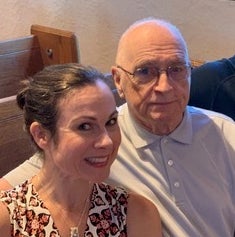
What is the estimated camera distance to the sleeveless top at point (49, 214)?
106 centimetres

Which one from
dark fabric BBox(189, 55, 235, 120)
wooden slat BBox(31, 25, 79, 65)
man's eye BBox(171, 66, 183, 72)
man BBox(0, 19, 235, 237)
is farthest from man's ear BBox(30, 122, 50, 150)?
wooden slat BBox(31, 25, 79, 65)

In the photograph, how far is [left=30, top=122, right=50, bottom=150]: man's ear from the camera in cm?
104

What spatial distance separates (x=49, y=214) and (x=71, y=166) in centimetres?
14

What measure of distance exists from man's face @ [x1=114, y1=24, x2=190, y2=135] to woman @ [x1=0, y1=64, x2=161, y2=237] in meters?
0.24

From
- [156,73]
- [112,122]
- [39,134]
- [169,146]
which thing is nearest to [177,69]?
[156,73]

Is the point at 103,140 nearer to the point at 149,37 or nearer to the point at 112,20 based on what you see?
the point at 149,37

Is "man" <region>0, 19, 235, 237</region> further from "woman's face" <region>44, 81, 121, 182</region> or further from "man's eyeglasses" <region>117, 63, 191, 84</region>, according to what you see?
"woman's face" <region>44, 81, 121, 182</region>

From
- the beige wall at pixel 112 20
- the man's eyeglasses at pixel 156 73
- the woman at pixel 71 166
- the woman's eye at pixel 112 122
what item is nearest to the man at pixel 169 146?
the man's eyeglasses at pixel 156 73

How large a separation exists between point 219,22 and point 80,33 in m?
0.91

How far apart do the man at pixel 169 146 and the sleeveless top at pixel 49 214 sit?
0.13 m

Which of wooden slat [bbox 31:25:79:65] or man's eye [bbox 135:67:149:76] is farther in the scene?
wooden slat [bbox 31:25:79:65]

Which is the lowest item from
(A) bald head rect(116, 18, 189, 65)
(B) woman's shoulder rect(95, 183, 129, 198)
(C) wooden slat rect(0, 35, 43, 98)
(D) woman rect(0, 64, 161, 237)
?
(C) wooden slat rect(0, 35, 43, 98)

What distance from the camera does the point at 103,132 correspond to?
1018 millimetres

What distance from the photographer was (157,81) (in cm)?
126
